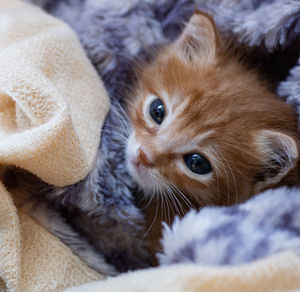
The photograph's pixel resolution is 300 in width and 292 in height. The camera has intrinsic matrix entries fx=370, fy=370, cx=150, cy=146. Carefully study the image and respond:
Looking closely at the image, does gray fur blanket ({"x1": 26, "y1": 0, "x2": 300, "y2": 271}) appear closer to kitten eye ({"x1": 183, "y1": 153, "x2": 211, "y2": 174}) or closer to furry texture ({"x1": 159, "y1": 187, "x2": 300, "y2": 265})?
furry texture ({"x1": 159, "y1": 187, "x2": 300, "y2": 265})

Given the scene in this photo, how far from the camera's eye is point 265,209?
74cm

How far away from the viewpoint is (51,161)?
81 centimetres

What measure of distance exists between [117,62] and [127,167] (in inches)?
→ 14.2

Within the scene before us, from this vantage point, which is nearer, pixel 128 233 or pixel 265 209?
pixel 265 209

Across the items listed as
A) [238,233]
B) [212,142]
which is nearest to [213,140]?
[212,142]

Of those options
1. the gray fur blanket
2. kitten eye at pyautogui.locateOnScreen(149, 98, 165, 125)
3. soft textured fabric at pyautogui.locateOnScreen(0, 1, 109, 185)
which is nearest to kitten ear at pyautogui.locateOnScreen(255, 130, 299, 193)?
the gray fur blanket

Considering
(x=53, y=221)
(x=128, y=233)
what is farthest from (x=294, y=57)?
(x=53, y=221)

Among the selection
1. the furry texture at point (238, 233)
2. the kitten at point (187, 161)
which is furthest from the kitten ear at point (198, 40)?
the furry texture at point (238, 233)

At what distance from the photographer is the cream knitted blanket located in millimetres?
627

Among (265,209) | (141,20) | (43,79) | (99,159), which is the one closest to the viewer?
(265,209)

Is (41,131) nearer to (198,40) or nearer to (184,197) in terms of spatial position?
(184,197)

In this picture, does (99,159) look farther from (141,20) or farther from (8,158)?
(141,20)

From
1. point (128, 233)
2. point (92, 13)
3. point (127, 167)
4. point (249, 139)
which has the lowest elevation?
point (128, 233)

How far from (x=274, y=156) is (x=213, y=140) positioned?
167 mm
